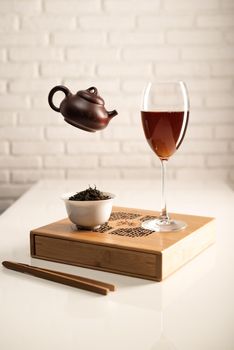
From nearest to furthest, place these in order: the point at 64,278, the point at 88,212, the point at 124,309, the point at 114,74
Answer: the point at 124,309 → the point at 64,278 → the point at 88,212 → the point at 114,74

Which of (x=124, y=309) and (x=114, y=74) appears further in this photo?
(x=114, y=74)

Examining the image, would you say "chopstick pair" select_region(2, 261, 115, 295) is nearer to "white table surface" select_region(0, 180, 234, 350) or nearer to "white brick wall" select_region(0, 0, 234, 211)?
"white table surface" select_region(0, 180, 234, 350)

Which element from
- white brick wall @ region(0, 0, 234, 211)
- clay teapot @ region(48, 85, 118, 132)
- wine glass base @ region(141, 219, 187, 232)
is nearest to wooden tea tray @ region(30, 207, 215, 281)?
wine glass base @ region(141, 219, 187, 232)

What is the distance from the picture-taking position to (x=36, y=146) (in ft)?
8.30

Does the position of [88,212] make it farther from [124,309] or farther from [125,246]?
[124,309]

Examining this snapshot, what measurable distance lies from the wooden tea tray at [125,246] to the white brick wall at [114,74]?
4.26ft

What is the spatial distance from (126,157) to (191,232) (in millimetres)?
1410

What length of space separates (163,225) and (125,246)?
0.18m

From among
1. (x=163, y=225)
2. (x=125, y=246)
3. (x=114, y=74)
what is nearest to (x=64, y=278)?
(x=125, y=246)

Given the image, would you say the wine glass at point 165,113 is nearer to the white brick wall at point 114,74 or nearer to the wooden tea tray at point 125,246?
the wooden tea tray at point 125,246

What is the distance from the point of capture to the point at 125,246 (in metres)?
1.01

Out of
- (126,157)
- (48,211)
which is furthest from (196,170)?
(48,211)

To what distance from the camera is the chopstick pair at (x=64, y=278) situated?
0.94 meters

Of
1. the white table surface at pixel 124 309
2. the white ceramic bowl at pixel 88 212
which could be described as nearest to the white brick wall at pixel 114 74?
the white table surface at pixel 124 309
